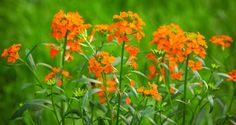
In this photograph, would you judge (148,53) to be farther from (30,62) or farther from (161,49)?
(30,62)

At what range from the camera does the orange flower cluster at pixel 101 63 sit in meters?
1.88

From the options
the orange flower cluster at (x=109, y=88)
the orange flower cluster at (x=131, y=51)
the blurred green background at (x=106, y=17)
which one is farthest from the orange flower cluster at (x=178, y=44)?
the blurred green background at (x=106, y=17)

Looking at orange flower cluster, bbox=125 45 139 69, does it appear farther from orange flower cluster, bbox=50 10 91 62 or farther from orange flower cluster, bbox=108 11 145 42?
orange flower cluster, bbox=50 10 91 62

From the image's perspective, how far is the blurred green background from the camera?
12.4 ft

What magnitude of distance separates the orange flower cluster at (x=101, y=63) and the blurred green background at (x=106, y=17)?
1.65 metres

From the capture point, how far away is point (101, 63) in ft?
6.30

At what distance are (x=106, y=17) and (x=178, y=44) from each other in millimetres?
2212

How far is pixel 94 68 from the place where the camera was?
6.22 ft

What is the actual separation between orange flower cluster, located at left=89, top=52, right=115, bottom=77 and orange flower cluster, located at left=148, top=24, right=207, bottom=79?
243 millimetres

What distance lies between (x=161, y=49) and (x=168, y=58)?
0.05 m

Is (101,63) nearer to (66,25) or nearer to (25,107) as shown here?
(66,25)

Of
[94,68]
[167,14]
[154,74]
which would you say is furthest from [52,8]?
[94,68]

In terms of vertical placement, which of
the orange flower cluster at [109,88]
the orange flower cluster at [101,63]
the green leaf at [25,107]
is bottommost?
the green leaf at [25,107]

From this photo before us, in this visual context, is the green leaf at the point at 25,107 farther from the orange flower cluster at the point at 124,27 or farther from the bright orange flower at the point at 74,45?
the orange flower cluster at the point at 124,27
